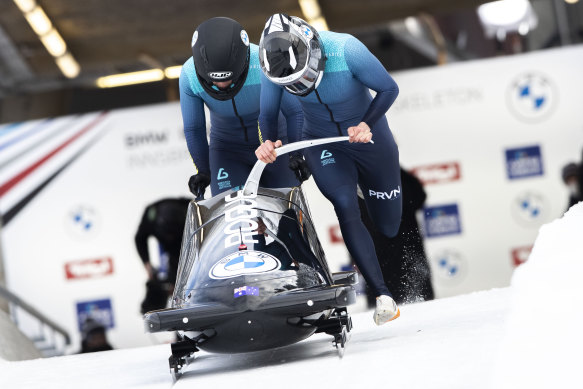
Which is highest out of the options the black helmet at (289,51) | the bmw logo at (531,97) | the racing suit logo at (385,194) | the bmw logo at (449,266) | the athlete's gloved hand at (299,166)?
the bmw logo at (531,97)

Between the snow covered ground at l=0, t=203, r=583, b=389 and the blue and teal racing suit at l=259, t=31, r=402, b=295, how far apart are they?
462 mm

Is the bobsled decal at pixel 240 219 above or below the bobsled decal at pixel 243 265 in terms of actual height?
above

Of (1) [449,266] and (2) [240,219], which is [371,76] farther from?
(1) [449,266]

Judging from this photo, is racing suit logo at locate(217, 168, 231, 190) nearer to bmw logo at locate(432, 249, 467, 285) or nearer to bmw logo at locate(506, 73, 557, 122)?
bmw logo at locate(432, 249, 467, 285)

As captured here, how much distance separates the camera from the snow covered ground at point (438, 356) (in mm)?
2191

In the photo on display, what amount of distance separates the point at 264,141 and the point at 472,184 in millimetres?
3298

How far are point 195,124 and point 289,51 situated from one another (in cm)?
76

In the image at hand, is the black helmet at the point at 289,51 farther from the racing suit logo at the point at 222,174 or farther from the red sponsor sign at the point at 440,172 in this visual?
the red sponsor sign at the point at 440,172

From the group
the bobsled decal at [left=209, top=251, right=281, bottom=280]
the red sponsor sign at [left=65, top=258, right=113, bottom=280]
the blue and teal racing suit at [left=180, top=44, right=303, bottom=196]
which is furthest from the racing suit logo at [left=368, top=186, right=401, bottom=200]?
the red sponsor sign at [left=65, top=258, right=113, bottom=280]

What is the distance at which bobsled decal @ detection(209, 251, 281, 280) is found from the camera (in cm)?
316

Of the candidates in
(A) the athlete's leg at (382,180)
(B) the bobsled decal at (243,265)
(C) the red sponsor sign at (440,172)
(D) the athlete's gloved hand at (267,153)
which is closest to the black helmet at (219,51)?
(D) the athlete's gloved hand at (267,153)

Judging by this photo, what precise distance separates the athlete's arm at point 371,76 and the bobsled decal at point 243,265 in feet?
2.80

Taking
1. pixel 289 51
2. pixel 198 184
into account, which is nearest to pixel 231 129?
pixel 198 184

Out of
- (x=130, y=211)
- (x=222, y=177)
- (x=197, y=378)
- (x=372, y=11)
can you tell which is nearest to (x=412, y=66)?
(x=372, y=11)
